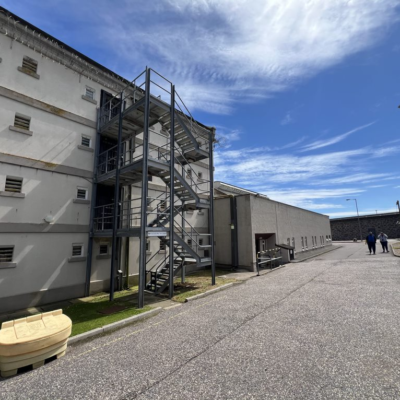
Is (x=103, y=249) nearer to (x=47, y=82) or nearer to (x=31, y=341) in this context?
(x=31, y=341)

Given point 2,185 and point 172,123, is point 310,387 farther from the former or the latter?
point 2,185

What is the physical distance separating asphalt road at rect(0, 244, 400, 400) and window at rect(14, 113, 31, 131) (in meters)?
9.74

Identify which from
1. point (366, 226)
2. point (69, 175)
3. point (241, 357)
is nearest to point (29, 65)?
point (69, 175)

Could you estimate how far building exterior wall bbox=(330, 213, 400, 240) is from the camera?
174ft

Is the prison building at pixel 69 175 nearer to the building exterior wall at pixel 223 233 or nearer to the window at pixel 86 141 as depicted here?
the window at pixel 86 141

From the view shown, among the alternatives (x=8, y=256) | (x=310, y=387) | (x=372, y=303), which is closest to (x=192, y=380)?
(x=310, y=387)

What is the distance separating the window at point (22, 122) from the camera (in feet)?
33.4

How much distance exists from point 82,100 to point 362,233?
6581cm

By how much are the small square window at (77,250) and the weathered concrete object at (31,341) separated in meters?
5.83

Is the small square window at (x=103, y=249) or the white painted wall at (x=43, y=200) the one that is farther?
the small square window at (x=103, y=249)

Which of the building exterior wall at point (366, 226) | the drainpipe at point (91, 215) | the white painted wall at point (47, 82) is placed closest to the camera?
the white painted wall at point (47, 82)

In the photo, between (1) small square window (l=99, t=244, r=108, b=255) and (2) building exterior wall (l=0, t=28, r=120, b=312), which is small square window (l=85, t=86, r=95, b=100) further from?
(1) small square window (l=99, t=244, r=108, b=255)

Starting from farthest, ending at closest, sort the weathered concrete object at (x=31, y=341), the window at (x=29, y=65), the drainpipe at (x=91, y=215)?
the drainpipe at (x=91, y=215)
the window at (x=29, y=65)
the weathered concrete object at (x=31, y=341)

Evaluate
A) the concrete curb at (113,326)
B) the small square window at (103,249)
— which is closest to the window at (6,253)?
the small square window at (103,249)
